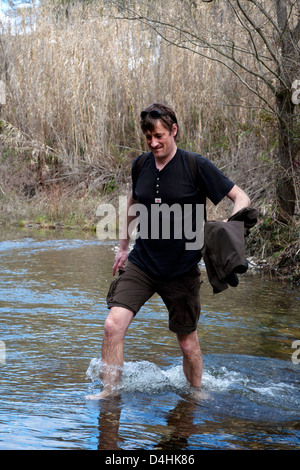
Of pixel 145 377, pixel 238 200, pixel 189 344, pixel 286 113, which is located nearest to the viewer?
pixel 238 200

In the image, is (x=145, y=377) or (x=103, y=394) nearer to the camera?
(x=103, y=394)

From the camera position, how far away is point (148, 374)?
480 cm

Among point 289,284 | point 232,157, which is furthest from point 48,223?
point 289,284

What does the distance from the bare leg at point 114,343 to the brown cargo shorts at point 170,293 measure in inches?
2.5

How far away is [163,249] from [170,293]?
0.29 meters

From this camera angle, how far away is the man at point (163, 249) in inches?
162

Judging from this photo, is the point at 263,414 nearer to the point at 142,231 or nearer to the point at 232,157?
the point at 142,231

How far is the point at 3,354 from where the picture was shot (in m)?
5.27

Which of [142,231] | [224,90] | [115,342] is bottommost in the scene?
[115,342]

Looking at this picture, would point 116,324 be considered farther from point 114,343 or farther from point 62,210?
point 62,210

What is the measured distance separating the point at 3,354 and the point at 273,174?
215 inches

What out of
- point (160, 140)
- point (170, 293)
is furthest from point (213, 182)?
point (170, 293)

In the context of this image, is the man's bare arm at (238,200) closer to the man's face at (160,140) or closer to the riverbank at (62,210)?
the man's face at (160,140)

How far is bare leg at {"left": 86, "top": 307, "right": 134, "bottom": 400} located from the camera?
417 cm
